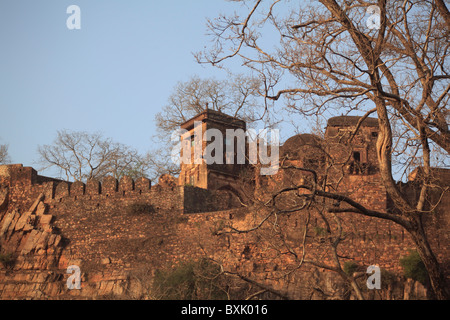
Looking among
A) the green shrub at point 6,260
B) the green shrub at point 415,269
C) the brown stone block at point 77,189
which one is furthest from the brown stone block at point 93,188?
the green shrub at point 415,269

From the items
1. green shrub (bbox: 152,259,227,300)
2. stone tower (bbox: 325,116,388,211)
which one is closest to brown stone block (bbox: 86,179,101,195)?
green shrub (bbox: 152,259,227,300)

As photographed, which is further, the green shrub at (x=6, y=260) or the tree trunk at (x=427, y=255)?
the green shrub at (x=6, y=260)

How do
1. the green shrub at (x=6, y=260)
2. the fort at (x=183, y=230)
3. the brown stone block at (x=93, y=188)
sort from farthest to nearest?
the brown stone block at (x=93, y=188)
the green shrub at (x=6, y=260)
the fort at (x=183, y=230)

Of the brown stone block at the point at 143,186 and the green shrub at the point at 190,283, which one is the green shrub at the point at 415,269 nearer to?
the green shrub at the point at 190,283

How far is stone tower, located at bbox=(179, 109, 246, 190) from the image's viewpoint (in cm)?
2892

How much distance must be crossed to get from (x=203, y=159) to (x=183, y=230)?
18.8 ft

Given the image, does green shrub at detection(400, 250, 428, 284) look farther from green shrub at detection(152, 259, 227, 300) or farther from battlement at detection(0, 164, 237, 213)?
battlement at detection(0, 164, 237, 213)

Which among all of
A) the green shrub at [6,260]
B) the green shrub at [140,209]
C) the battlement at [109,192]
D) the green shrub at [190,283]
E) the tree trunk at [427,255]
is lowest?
the green shrub at [190,283]

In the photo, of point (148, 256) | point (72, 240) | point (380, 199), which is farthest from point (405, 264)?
point (72, 240)

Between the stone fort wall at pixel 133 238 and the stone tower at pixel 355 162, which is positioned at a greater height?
the stone tower at pixel 355 162

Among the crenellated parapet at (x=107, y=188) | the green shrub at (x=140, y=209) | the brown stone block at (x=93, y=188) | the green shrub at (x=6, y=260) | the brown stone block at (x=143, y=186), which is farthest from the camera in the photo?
the brown stone block at (x=93, y=188)

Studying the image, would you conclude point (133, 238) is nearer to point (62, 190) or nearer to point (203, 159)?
point (62, 190)

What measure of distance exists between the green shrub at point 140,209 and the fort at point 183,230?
4 centimetres

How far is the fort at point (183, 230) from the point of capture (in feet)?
68.6
